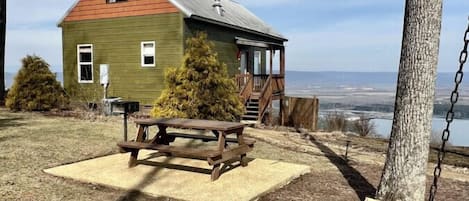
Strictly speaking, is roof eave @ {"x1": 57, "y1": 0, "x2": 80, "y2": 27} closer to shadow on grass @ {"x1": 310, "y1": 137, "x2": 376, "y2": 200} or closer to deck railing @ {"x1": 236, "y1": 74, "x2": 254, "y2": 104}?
deck railing @ {"x1": 236, "y1": 74, "x2": 254, "y2": 104}

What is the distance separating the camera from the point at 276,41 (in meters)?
22.0

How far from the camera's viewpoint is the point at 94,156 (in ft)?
22.3

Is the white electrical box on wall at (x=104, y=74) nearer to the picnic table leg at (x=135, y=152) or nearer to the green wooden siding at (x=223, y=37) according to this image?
the green wooden siding at (x=223, y=37)

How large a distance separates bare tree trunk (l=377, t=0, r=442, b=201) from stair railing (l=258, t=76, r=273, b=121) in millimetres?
11985

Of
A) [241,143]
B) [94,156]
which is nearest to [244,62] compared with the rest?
[94,156]

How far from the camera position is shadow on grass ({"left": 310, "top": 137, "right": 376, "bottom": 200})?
5.07 metres

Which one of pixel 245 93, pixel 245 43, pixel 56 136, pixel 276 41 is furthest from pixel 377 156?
pixel 276 41

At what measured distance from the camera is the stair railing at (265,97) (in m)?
16.3

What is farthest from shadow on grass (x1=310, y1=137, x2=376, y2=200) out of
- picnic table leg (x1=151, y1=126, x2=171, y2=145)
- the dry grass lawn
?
picnic table leg (x1=151, y1=126, x2=171, y2=145)

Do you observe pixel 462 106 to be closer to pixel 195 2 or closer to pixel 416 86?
pixel 195 2

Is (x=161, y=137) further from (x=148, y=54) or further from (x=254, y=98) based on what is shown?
(x=254, y=98)

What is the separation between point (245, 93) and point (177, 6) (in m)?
4.46

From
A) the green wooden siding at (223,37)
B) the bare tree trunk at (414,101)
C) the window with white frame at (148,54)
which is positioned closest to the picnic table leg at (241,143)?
the bare tree trunk at (414,101)

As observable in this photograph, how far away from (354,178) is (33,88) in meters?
11.3
